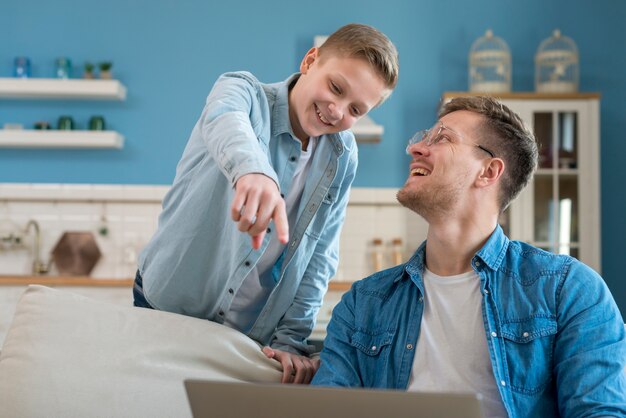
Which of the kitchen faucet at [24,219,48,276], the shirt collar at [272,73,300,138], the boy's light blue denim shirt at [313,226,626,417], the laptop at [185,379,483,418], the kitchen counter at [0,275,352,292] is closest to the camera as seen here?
the laptop at [185,379,483,418]

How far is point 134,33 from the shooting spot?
18.5ft

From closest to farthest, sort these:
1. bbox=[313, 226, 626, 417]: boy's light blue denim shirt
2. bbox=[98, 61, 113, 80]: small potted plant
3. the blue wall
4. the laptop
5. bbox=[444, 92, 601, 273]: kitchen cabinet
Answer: the laptop → bbox=[313, 226, 626, 417]: boy's light blue denim shirt → bbox=[444, 92, 601, 273]: kitchen cabinet → bbox=[98, 61, 113, 80]: small potted plant → the blue wall

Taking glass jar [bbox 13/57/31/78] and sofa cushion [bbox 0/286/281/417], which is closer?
sofa cushion [bbox 0/286/281/417]

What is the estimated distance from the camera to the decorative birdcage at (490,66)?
5.38 metres

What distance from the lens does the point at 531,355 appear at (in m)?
1.76

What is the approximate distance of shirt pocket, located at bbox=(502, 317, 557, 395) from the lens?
175 cm

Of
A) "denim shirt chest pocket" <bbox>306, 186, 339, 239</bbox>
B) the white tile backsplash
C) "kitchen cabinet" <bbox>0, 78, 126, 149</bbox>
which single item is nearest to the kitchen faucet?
the white tile backsplash

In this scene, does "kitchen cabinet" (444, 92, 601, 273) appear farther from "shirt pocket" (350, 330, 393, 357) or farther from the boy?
"shirt pocket" (350, 330, 393, 357)

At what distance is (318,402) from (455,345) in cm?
77

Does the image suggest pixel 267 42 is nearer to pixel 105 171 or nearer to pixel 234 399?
pixel 105 171

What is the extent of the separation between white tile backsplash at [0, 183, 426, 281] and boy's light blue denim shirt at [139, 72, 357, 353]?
3294 millimetres

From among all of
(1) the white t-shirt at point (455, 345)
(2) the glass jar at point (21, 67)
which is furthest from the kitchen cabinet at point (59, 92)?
(1) the white t-shirt at point (455, 345)

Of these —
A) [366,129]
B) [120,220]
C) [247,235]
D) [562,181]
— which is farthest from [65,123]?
[247,235]

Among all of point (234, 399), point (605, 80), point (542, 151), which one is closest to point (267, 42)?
point (542, 151)
